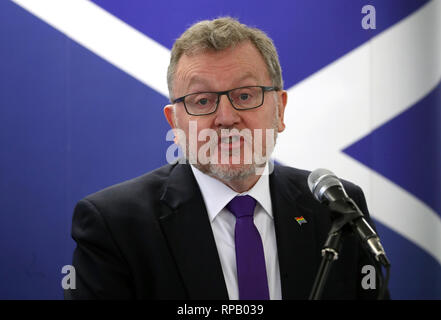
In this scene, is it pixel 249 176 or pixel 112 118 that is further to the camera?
pixel 112 118

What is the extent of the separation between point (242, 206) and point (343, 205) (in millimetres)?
534

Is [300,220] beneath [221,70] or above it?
beneath

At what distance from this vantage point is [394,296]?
8.45 feet

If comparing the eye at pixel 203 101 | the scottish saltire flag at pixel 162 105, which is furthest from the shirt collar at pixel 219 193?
the scottish saltire flag at pixel 162 105

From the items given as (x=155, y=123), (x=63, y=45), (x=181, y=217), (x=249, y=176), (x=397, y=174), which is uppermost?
(x=63, y=45)

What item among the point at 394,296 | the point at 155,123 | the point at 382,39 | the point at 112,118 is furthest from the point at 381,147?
the point at 112,118

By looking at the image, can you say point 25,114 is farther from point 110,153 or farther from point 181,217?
point 181,217

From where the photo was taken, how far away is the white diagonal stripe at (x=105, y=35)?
241cm

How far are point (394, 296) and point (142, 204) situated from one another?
1.84 m

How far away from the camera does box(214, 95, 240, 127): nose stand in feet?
4.58

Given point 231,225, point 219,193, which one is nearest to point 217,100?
point 219,193

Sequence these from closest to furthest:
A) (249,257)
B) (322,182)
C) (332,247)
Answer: (332,247)
(322,182)
(249,257)

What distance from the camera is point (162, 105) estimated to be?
246cm

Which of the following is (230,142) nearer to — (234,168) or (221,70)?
(234,168)
